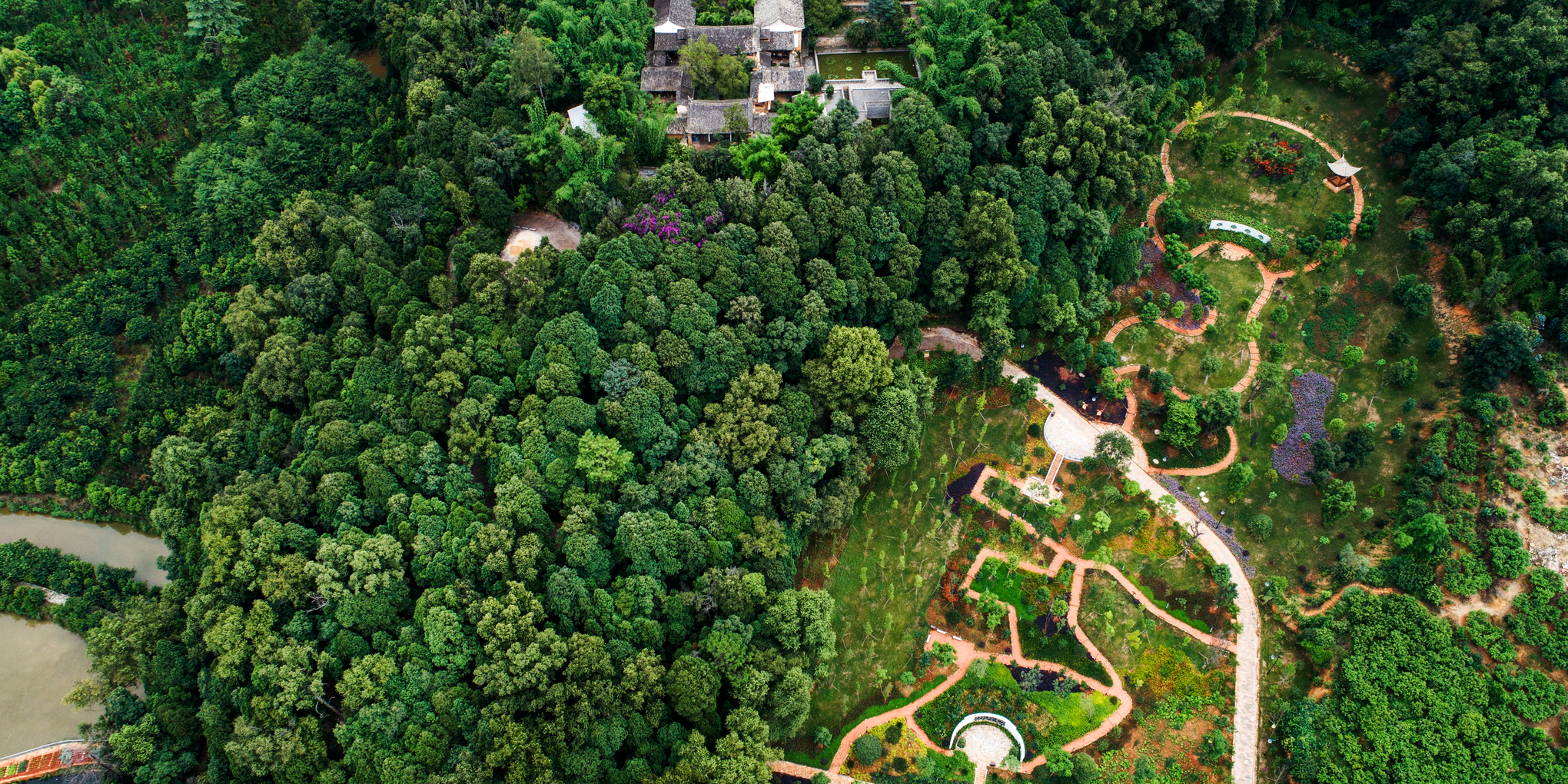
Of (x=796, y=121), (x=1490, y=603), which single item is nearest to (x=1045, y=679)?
(x=1490, y=603)

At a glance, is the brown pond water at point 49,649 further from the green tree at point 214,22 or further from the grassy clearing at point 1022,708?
the grassy clearing at point 1022,708

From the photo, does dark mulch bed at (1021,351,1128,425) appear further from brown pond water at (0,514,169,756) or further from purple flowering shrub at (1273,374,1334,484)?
brown pond water at (0,514,169,756)

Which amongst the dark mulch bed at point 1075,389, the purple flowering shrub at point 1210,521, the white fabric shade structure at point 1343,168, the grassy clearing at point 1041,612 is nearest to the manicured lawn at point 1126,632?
the grassy clearing at point 1041,612

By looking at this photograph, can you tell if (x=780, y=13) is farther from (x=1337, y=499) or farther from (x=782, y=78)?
(x=1337, y=499)

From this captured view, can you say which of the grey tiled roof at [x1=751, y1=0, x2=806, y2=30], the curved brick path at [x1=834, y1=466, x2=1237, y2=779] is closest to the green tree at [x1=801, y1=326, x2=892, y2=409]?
the curved brick path at [x1=834, y1=466, x2=1237, y2=779]

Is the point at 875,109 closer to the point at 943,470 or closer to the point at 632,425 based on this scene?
the point at 943,470

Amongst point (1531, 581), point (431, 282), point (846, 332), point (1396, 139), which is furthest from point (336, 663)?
point (1396, 139)
